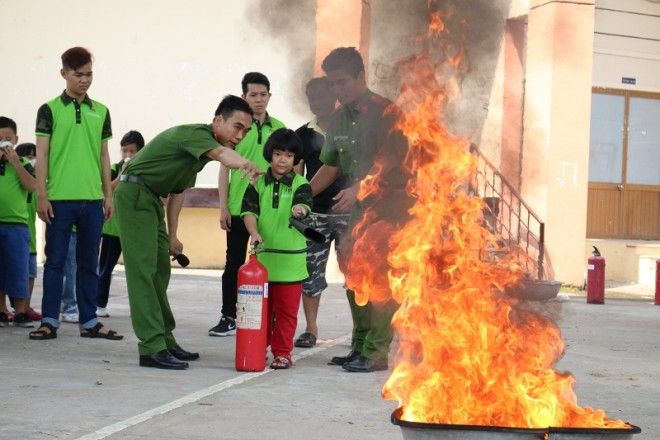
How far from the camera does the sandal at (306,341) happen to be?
8.38 meters

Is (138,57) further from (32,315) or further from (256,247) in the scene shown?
(256,247)

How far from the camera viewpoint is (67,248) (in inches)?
318

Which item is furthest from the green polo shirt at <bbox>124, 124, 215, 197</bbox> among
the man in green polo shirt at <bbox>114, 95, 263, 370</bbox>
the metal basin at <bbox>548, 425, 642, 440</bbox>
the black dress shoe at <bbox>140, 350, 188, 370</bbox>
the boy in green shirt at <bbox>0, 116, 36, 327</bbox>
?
the metal basin at <bbox>548, 425, 642, 440</bbox>

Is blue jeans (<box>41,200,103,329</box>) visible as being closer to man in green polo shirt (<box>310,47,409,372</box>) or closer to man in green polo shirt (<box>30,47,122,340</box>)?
man in green polo shirt (<box>30,47,122,340</box>)

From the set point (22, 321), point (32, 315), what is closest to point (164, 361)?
point (22, 321)

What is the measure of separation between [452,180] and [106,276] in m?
5.31

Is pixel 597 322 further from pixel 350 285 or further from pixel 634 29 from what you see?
pixel 634 29

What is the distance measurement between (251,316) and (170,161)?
1.10 m

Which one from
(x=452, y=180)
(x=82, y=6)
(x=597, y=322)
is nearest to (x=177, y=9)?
(x=82, y=6)

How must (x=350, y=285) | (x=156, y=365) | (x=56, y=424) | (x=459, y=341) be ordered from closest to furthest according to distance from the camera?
1. (x=459, y=341)
2. (x=56, y=424)
3. (x=350, y=285)
4. (x=156, y=365)

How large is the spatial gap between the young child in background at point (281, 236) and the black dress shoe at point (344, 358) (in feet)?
1.13

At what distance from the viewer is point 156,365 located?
23.0 feet

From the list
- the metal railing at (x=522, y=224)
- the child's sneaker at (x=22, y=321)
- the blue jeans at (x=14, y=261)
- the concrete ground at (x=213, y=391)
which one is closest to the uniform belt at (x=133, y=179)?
the concrete ground at (x=213, y=391)

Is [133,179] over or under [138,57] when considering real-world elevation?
under
